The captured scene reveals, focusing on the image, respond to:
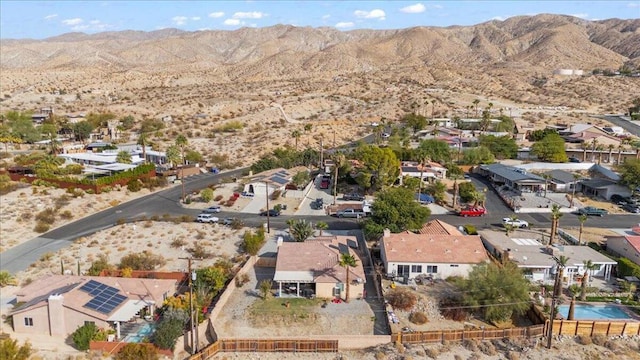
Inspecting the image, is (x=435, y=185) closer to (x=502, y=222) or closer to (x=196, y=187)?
(x=502, y=222)

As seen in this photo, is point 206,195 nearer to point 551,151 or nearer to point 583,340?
point 583,340

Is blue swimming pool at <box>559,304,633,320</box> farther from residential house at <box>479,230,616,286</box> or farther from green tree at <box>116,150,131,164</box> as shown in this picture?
green tree at <box>116,150,131,164</box>

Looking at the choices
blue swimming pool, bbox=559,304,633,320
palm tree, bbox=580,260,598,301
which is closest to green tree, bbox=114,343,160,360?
blue swimming pool, bbox=559,304,633,320

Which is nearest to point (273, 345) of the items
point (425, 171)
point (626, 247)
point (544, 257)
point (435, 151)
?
point (544, 257)

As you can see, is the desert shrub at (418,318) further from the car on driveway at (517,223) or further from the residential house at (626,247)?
the car on driveway at (517,223)

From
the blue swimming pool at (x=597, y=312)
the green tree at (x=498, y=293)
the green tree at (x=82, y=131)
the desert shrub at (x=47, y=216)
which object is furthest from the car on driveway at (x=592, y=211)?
the green tree at (x=82, y=131)
